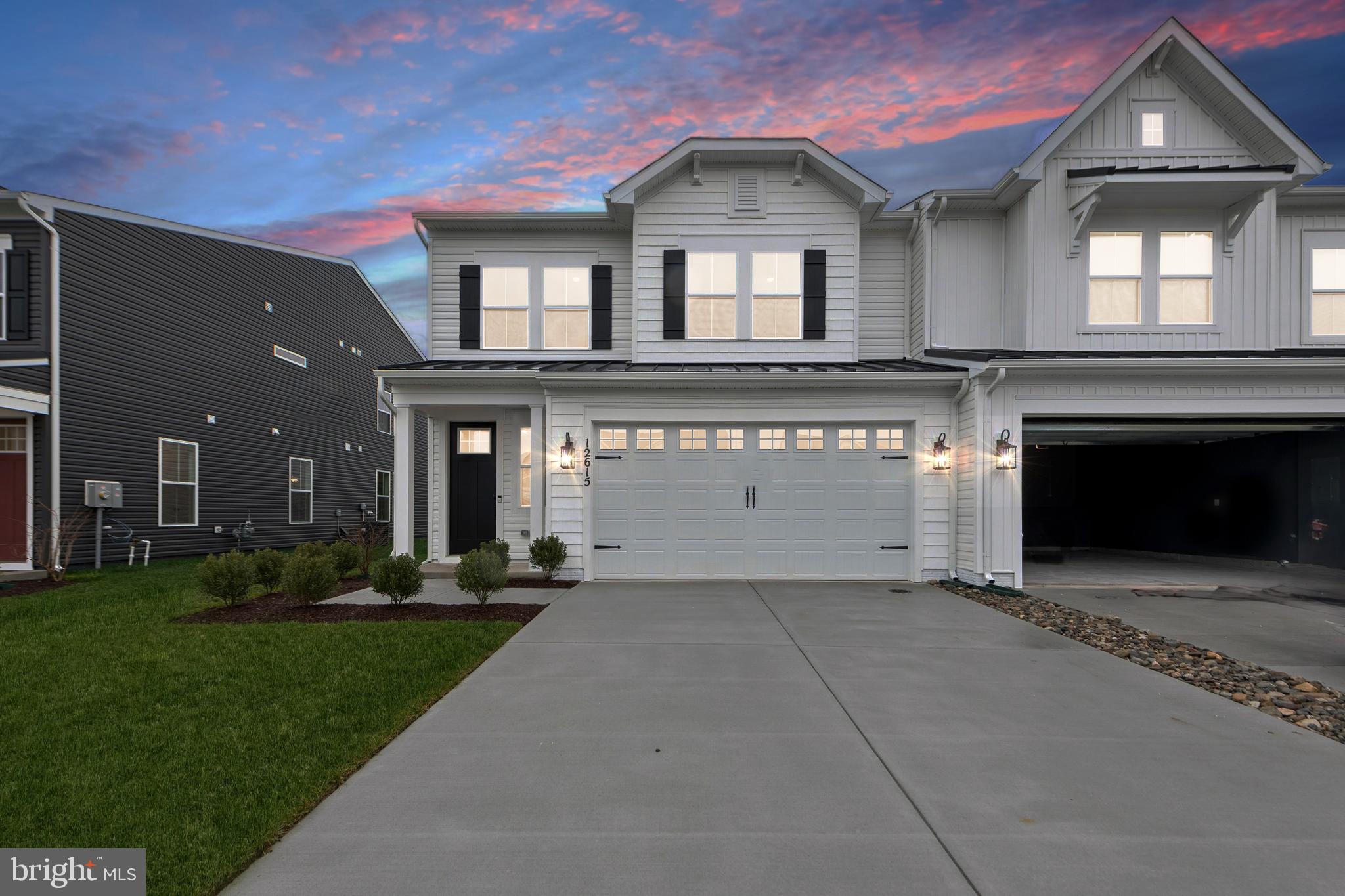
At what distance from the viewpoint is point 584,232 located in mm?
11219

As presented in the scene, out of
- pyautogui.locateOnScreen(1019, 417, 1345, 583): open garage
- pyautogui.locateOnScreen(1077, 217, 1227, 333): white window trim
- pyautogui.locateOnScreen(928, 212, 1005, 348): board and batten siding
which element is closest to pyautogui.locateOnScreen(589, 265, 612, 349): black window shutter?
pyautogui.locateOnScreen(928, 212, 1005, 348): board and batten siding

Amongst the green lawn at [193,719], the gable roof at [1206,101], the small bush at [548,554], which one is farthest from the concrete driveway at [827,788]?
the gable roof at [1206,101]

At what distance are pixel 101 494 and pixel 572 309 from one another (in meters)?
9.32

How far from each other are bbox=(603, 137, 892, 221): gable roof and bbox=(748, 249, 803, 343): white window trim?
1355 mm

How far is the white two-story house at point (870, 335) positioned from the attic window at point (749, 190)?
36mm

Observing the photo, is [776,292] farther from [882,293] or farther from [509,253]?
[509,253]

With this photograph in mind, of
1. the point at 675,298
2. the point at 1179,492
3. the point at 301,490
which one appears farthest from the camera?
the point at 301,490

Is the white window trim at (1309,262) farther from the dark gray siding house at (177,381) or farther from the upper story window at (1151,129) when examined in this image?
the dark gray siding house at (177,381)

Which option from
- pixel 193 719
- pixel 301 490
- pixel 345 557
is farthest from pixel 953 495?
pixel 301 490

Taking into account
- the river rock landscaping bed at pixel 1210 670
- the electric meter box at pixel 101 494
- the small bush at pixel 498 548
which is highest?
the electric meter box at pixel 101 494

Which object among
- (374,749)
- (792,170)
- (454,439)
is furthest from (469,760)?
(792,170)

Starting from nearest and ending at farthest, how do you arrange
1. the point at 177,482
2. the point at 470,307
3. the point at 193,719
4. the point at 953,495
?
the point at 193,719 → the point at 953,495 → the point at 470,307 → the point at 177,482

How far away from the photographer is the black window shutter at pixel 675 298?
10.7 metres

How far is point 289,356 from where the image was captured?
54.3ft
